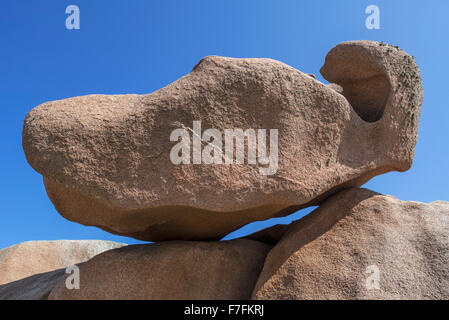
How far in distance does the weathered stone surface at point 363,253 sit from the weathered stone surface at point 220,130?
455 mm

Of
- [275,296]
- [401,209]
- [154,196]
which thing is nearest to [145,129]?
[154,196]

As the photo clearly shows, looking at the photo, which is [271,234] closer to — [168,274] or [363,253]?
[363,253]

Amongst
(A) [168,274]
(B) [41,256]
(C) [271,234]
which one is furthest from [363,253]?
(B) [41,256]

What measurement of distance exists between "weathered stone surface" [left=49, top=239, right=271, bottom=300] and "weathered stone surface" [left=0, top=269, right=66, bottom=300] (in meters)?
0.91

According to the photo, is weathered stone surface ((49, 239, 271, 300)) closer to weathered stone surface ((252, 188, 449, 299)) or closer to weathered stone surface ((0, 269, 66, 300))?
weathered stone surface ((252, 188, 449, 299))

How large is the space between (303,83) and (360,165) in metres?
1.32

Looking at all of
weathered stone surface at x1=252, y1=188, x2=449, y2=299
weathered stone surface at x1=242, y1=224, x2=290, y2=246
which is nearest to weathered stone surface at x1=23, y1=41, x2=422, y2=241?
weathered stone surface at x1=252, y1=188, x2=449, y2=299

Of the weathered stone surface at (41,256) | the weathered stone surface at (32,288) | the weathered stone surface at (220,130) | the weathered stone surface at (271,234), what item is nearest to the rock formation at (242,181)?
the weathered stone surface at (220,130)

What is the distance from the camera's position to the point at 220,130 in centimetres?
406

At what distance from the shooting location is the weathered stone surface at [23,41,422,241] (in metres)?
3.83

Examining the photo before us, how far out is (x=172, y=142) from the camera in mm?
3918

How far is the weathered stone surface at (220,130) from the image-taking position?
3832 mm

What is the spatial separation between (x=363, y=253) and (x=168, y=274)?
2.26 meters

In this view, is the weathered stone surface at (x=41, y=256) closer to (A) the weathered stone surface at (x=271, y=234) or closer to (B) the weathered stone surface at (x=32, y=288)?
(B) the weathered stone surface at (x=32, y=288)
